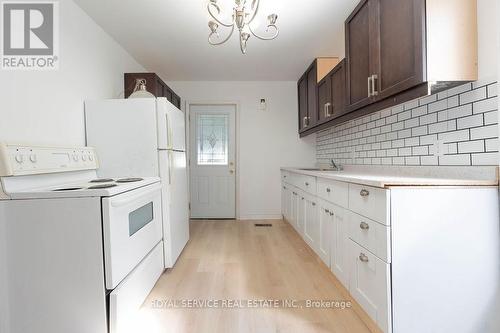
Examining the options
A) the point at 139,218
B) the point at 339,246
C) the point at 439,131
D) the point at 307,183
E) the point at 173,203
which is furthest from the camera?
the point at 307,183

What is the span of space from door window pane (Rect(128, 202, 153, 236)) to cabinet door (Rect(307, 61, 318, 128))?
226 cm

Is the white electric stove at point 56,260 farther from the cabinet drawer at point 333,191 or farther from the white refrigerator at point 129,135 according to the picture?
the cabinet drawer at point 333,191

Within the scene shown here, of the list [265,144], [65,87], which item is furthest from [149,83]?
[265,144]

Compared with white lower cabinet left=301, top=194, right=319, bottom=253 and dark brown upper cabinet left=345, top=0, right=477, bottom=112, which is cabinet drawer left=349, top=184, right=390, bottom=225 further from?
white lower cabinet left=301, top=194, right=319, bottom=253

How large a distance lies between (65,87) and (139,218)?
1.18 metres

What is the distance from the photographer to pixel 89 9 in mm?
2234

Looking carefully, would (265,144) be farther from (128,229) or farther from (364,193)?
(128,229)

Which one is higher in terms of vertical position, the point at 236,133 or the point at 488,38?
the point at 488,38

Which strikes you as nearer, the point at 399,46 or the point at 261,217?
the point at 399,46

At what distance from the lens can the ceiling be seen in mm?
2193

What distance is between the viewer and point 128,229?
1.62 metres

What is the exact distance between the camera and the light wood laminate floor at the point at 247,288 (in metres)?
1.62

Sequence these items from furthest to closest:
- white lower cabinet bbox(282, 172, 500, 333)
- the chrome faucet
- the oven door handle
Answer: the chrome faucet, the oven door handle, white lower cabinet bbox(282, 172, 500, 333)

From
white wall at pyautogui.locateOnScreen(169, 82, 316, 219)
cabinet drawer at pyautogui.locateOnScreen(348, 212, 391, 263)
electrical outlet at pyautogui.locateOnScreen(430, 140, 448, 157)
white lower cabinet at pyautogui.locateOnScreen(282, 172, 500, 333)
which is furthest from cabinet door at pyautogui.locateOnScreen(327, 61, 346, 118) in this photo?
white wall at pyautogui.locateOnScreen(169, 82, 316, 219)
